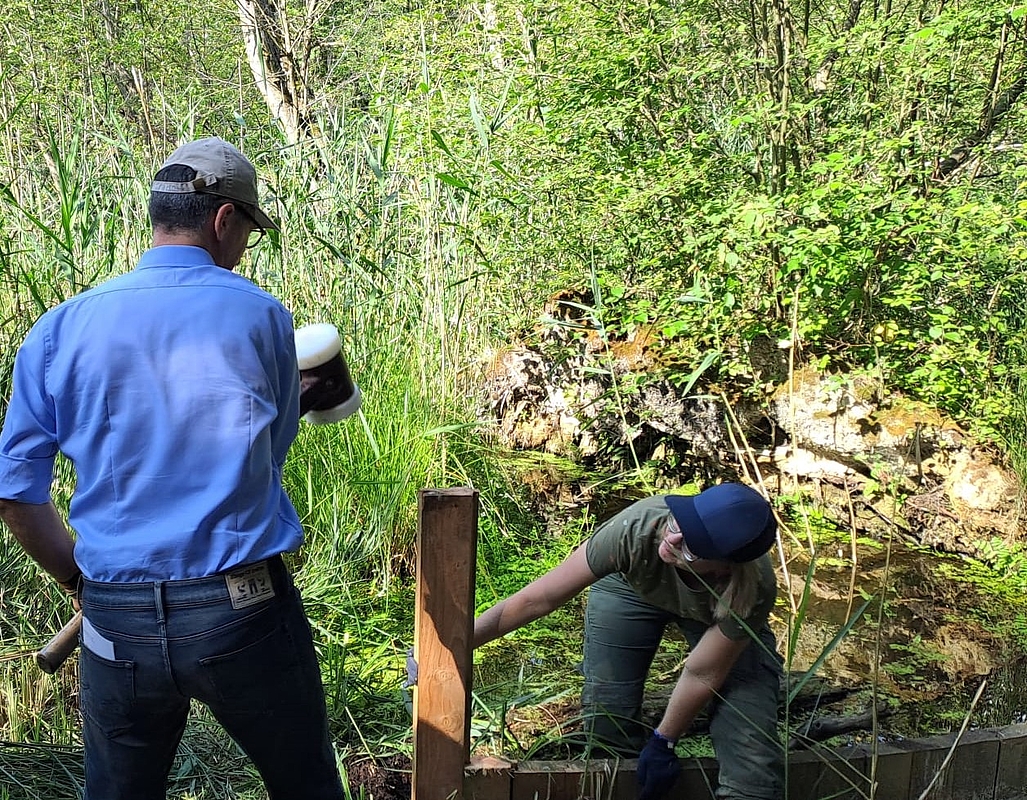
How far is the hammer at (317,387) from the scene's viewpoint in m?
1.83

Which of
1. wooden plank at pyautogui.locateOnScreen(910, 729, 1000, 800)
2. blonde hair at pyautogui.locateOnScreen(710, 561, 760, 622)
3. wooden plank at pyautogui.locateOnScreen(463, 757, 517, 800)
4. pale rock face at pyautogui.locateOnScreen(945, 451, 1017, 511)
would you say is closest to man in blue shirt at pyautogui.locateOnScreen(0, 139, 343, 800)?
wooden plank at pyautogui.locateOnScreen(463, 757, 517, 800)

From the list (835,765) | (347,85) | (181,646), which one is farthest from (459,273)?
(347,85)

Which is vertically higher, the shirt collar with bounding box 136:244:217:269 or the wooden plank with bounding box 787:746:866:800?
the shirt collar with bounding box 136:244:217:269

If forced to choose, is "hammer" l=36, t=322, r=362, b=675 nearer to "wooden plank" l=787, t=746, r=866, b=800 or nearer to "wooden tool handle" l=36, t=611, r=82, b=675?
"wooden tool handle" l=36, t=611, r=82, b=675

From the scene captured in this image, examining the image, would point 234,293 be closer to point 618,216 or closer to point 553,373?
point 618,216

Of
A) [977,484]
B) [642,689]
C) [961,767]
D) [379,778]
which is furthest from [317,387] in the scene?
[977,484]

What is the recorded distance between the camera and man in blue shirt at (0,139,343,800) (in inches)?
56.5

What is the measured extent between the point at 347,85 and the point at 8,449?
706 centimetres

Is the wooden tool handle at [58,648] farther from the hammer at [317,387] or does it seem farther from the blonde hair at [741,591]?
the blonde hair at [741,591]

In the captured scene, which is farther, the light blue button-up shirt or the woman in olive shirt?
the woman in olive shirt

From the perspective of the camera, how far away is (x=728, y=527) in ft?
7.10

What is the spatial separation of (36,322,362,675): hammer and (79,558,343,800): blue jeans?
30cm

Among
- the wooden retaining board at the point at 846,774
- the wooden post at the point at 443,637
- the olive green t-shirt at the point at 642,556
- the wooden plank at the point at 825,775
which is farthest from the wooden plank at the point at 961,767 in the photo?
the wooden post at the point at 443,637

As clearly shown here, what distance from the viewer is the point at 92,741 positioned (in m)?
1.60
